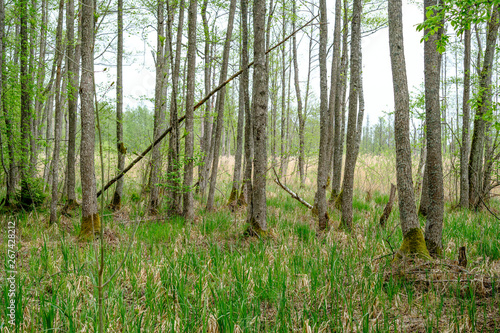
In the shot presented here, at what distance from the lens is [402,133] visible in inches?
135

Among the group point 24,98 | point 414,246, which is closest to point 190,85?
point 24,98

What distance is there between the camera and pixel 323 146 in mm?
5883

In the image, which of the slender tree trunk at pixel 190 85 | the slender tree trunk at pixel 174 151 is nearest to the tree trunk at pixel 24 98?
the slender tree trunk at pixel 174 151

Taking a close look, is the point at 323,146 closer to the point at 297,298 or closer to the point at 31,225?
the point at 297,298

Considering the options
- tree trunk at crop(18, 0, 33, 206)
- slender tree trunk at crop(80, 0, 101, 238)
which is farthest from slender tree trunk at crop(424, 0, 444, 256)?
tree trunk at crop(18, 0, 33, 206)

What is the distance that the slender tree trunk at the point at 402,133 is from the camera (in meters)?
3.44

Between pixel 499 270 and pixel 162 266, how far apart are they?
3761 mm

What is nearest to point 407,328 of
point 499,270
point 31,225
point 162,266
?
point 499,270

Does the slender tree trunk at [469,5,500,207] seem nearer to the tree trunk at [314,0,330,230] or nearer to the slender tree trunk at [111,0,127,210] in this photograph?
the tree trunk at [314,0,330,230]

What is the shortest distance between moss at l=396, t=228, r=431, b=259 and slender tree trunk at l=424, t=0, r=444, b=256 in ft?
0.84

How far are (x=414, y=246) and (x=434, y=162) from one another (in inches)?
39.5

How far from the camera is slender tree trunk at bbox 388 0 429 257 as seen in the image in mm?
3443

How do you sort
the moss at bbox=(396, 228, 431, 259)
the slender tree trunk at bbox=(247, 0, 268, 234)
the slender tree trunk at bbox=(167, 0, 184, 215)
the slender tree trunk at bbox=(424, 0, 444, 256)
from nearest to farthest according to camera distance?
the moss at bbox=(396, 228, 431, 259)
the slender tree trunk at bbox=(424, 0, 444, 256)
the slender tree trunk at bbox=(247, 0, 268, 234)
the slender tree trunk at bbox=(167, 0, 184, 215)

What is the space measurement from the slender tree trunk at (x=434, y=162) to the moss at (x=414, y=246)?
26cm
